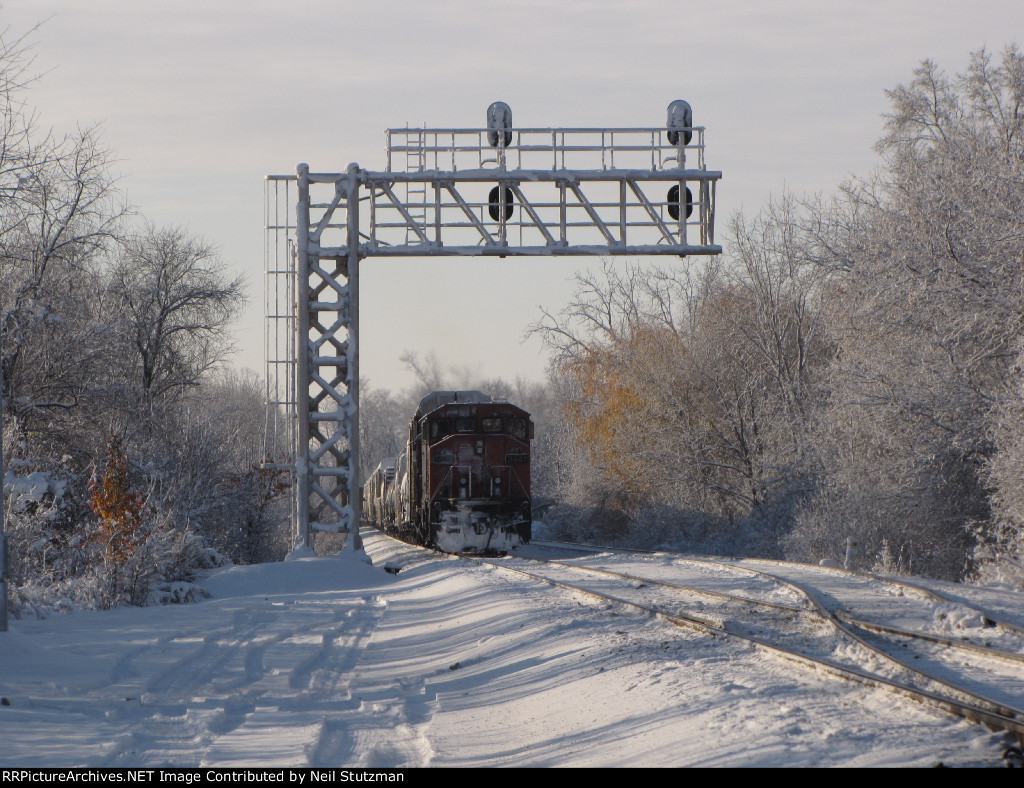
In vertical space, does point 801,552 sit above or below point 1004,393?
below

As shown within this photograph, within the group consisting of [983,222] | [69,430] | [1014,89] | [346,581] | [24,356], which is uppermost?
[1014,89]

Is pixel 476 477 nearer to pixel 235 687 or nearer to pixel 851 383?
pixel 851 383

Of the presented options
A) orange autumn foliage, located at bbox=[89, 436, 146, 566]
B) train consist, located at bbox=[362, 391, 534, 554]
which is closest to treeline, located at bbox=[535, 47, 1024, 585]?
train consist, located at bbox=[362, 391, 534, 554]

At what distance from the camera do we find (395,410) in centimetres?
13975

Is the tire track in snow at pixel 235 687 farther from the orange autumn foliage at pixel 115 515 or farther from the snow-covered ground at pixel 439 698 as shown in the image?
the orange autumn foliage at pixel 115 515

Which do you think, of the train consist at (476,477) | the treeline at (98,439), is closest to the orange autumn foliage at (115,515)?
the treeline at (98,439)

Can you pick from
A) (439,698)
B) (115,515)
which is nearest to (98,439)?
(115,515)

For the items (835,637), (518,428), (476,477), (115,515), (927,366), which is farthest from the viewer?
(518,428)

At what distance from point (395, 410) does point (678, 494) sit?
11123cm

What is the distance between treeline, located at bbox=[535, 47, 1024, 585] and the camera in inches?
726

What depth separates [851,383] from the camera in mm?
21000

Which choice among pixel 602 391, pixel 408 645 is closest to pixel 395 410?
pixel 602 391

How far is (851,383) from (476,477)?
28.4ft
